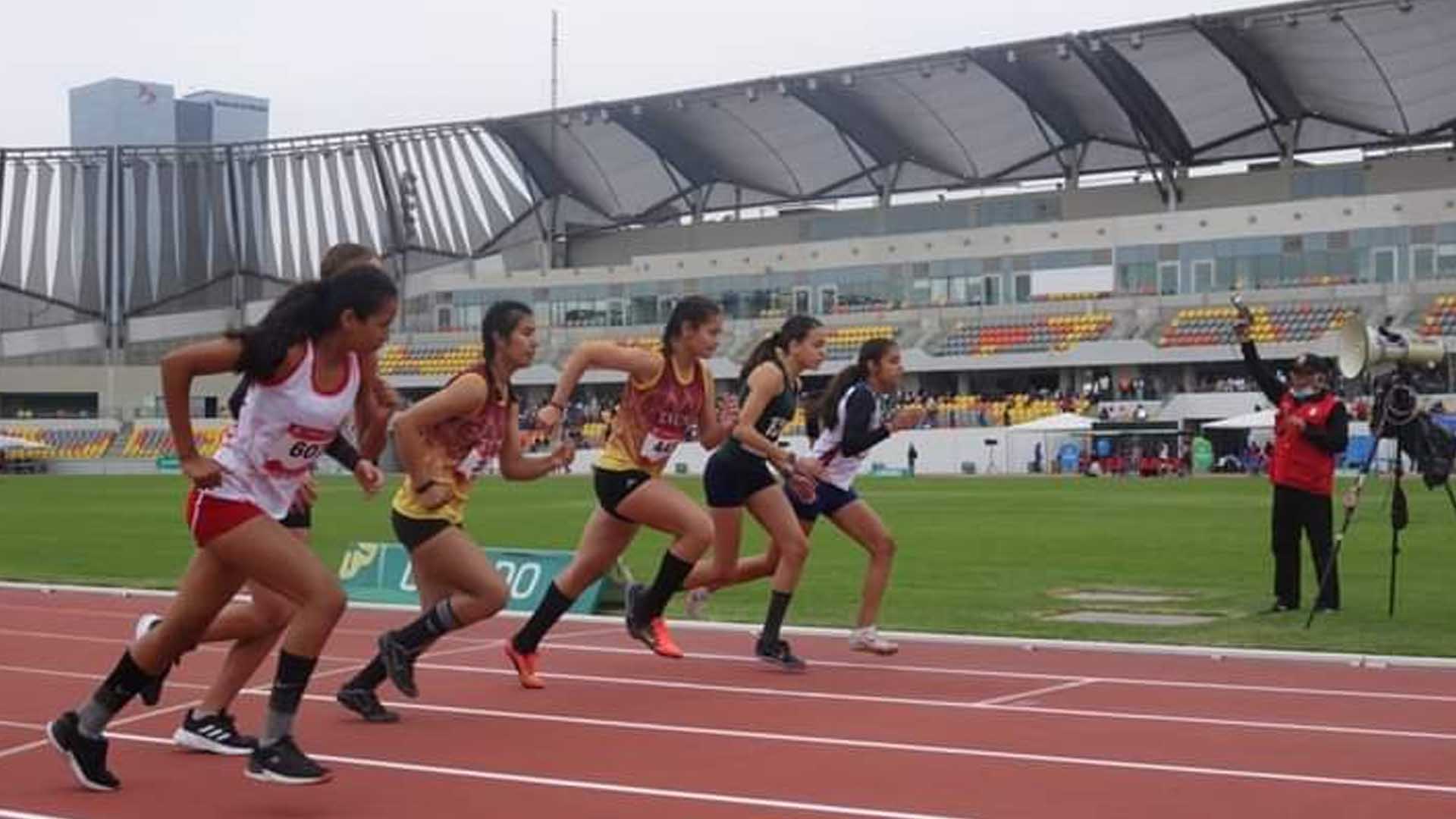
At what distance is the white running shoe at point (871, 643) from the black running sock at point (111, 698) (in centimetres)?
487

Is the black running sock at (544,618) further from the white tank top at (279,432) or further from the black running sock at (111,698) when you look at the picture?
the black running sock at (111,698)

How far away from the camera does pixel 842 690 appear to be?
9.24 metres

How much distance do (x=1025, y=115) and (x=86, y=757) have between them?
203 ft

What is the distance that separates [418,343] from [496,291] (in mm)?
3712

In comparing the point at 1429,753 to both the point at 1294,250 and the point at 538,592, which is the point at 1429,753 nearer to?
the point at 538,592

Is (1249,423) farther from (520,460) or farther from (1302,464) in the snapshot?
(520,460)

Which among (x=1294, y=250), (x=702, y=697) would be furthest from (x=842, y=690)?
(x=1294, y=250)

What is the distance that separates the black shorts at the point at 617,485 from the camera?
31.1ft

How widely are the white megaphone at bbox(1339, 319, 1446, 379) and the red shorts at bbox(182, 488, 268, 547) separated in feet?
25.0

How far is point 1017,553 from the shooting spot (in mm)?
20203

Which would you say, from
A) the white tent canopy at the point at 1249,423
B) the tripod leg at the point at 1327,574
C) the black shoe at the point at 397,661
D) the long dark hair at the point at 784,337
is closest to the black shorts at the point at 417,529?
the black shoe at the point at 397,661

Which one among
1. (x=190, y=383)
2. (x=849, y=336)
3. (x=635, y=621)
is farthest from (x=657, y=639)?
(x=849, y=336)

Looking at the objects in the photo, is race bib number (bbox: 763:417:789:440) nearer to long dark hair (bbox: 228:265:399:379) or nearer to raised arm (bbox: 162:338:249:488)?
long dark hair (bbox: 228:265:399:379)

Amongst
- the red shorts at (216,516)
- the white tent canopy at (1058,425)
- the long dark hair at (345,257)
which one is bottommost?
the white tent canopy at (1058,425)
